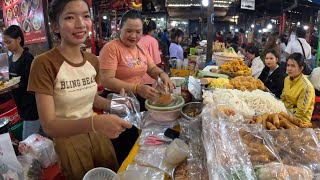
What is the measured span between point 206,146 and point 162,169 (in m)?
0.35

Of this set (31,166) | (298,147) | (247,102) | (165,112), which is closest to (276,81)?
(247,102)

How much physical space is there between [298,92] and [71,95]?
341 cm

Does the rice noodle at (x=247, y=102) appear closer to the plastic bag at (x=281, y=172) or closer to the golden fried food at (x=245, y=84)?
the golden fried food at (x=245, y=84)

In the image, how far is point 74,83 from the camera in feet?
5.54

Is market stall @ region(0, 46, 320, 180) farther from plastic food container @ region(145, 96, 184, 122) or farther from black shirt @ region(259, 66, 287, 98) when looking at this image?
black shirt @ region(259, 66, 287, 98)

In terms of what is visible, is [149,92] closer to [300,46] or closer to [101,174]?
[101,174]

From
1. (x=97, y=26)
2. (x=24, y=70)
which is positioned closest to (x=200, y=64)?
(x=24, y=70)

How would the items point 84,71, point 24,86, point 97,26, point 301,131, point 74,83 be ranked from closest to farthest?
1. point 301,131
2. point 74,83
3. point 84,71
4. point 24,86
5. point 97,26

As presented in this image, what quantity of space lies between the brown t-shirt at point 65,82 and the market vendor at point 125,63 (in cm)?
67

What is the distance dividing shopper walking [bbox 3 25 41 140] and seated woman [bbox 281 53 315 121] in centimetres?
389

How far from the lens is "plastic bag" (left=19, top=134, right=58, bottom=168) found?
7.97 feet

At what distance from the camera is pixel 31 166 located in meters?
2.27

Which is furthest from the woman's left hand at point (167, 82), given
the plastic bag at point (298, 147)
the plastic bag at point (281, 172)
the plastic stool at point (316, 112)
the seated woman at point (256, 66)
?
the plastic stool at point (316, 112)

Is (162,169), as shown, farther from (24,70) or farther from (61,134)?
(24,70)
